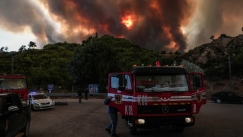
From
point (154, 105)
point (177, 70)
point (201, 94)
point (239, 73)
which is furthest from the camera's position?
point (239, 73)

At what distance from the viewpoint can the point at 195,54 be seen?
83375 millimetres

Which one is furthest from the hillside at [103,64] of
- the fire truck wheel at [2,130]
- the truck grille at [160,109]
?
the fire truck wheel at [2,130]

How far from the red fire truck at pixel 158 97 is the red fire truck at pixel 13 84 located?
37.4 ft

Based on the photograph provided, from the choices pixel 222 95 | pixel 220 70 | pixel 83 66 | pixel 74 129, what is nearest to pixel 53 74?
pixel 83 66

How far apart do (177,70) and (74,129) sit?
17.2 feet

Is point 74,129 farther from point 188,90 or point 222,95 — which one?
point 222,95

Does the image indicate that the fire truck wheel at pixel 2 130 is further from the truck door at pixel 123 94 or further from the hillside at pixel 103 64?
the hillside at pixel 103 64

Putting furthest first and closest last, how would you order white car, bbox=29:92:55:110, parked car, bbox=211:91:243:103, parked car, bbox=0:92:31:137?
parked car, bbox=211:91:243:103, white car, bbox=29:92:55:110, parked car, bbox=0:92:31:137

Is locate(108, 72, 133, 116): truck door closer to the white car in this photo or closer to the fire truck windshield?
the fire truck windshield

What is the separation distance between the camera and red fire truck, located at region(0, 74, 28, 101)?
1717cm

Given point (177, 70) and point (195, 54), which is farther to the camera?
point (195, 54)

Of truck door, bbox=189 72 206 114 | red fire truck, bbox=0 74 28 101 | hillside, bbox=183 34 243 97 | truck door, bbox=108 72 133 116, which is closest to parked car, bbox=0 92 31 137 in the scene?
truck door, bbox=108 72 133 116

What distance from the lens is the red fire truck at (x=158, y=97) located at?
8148mm

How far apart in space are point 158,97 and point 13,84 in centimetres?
1334
